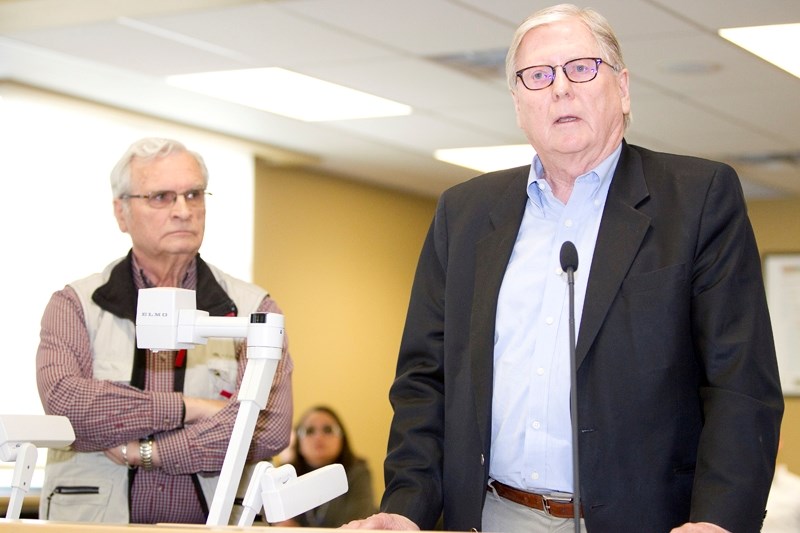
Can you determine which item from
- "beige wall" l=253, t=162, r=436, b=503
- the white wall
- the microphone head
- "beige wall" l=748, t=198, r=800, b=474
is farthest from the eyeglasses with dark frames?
the microphone head

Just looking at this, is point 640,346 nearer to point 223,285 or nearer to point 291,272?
point 223,285

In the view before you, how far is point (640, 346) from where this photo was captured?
194cm

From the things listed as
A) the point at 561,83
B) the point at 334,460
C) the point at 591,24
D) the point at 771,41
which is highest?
the point at 771,41

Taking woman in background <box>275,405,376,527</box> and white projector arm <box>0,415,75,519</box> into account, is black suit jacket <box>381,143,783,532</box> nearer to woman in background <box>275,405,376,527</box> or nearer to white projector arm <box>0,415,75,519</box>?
white projector arm <box>0,415,75,519</box>

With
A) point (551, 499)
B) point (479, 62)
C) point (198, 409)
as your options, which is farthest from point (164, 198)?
point (479, 62)

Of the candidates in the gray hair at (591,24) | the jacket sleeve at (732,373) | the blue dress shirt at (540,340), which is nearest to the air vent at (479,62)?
the gray hair at (591,24)

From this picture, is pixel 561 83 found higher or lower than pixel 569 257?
higher

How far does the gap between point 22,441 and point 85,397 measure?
843mm

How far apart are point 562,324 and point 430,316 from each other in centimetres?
32

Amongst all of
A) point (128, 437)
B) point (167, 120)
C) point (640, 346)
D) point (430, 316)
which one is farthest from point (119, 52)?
point (640, 346)

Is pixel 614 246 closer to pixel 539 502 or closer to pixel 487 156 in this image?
pixel 539 502

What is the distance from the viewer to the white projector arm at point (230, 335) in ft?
5.89

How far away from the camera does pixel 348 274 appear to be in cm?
934

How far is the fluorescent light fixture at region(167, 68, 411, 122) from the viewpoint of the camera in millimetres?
6133
